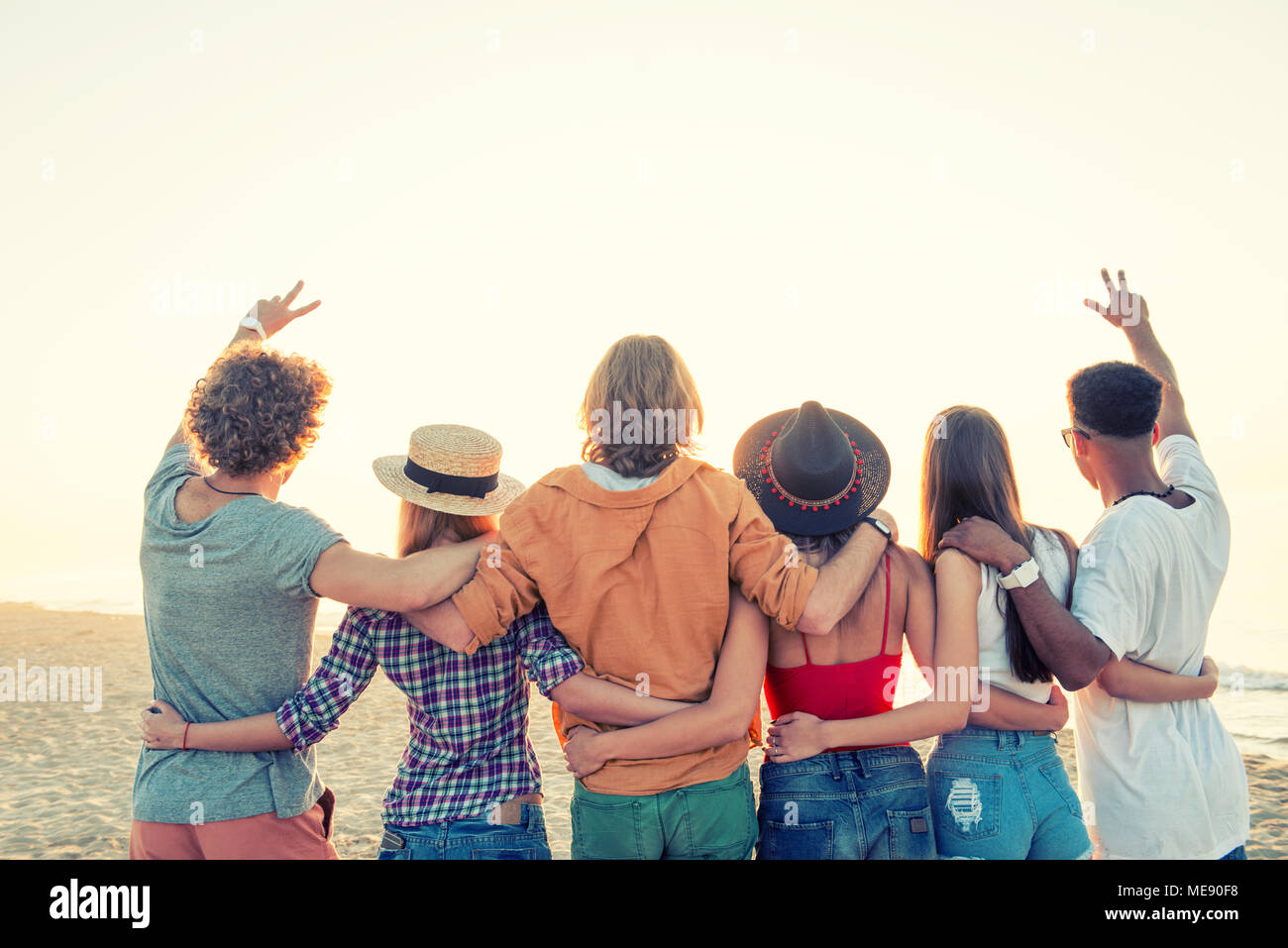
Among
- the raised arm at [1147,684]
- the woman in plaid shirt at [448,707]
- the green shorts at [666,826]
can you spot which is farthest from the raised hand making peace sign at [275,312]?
the raised arm at [1147,684]

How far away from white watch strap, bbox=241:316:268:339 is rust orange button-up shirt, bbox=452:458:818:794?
1.25m

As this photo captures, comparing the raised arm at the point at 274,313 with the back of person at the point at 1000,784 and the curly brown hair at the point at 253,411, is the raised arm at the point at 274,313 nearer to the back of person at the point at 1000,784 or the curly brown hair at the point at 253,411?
the curly brown hair at the point at 253,411

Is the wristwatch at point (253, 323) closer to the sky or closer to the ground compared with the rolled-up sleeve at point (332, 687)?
closer to the sky

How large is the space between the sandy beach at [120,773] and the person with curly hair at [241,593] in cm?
413

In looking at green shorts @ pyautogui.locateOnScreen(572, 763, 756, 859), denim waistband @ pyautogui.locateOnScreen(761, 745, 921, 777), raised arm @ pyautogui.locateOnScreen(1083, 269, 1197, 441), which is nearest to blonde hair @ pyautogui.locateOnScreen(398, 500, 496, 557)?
green shorts @ pyautogui.locateOnScreen(572, 763, 756, 859)

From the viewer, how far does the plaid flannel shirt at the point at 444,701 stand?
2240 millimetres

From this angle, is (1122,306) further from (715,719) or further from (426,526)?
(426,526)

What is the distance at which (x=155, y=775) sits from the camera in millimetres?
2252

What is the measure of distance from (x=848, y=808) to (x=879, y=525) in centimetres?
78

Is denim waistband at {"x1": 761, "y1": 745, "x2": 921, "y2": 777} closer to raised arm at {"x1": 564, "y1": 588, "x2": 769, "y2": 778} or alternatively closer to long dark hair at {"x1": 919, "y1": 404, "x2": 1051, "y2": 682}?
raised arm at {"x1": 564, "y1": 588, "x2": 769, "y2": 778}

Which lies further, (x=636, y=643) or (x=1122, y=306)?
(x=1122, y=306)

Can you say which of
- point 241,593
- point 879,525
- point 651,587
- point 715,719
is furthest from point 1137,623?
point 241,593

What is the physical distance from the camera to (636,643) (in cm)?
225
